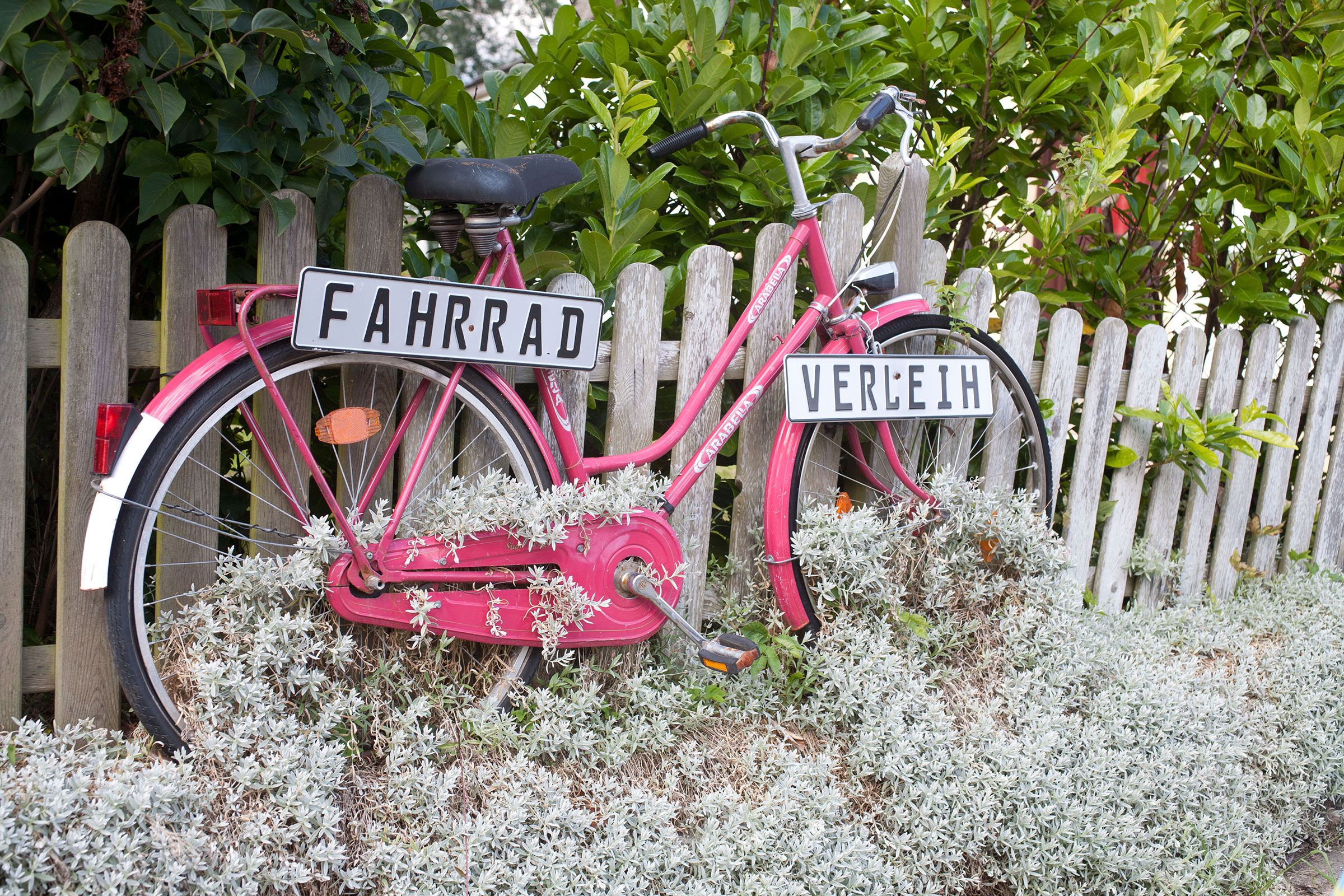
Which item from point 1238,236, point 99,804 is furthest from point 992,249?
point 99,804

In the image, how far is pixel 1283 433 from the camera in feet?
12.8

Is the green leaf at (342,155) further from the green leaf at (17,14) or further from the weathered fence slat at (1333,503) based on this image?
the weathered fence slat at (1333,503)

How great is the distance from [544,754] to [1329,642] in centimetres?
287

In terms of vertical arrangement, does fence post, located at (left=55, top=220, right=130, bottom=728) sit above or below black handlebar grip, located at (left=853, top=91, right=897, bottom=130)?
below

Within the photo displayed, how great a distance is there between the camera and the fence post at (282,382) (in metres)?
2.02

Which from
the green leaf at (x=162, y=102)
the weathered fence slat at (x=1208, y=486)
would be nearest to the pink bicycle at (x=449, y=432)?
the green leaf at (x=162, y=102)

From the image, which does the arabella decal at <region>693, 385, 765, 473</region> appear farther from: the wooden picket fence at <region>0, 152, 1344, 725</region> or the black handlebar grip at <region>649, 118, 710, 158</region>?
the black handlebar grip at <region>649, 118, 710, 158</region>

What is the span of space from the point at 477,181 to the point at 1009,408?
198cm

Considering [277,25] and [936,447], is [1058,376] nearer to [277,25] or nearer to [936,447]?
[936,447]

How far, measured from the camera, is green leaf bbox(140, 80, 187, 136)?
1.62 m

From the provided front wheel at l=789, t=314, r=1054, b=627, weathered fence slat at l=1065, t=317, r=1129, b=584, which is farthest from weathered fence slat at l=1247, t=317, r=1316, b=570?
front wheel at l=789, t=314, r=1054, b=627

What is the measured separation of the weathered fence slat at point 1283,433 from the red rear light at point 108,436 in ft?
13.4

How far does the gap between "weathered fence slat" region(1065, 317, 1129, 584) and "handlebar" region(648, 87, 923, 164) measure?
4.13 feet

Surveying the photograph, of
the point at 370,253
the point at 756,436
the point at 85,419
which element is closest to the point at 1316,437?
the point at 756,436
